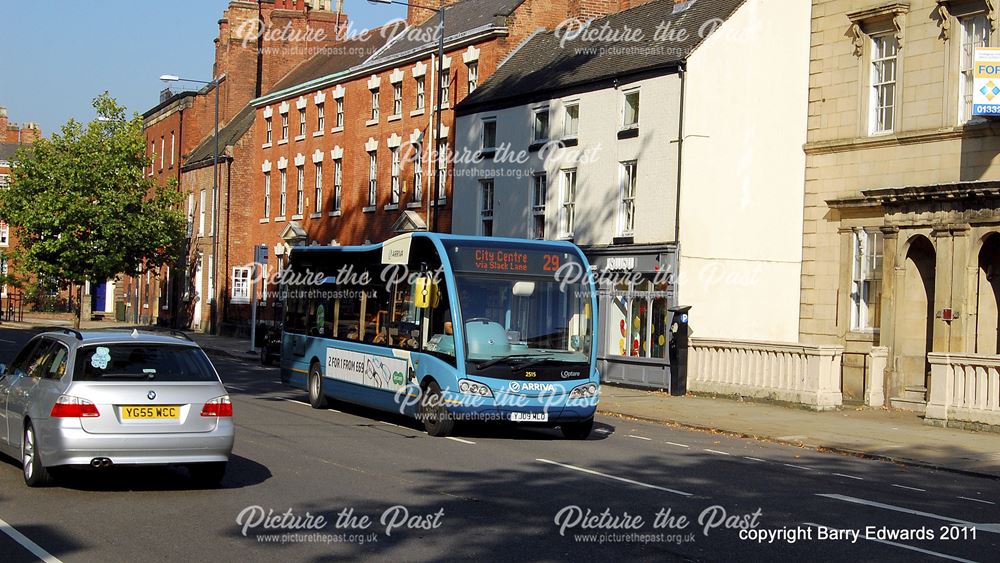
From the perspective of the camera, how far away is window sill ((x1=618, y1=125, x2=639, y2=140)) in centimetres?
3219

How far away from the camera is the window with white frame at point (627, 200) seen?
107ft

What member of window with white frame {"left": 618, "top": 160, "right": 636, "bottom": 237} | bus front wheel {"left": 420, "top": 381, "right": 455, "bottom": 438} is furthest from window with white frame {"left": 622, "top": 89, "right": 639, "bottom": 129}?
bus front wheel {"left": 420, "top": 381, "right": 455, "bottom": 438}

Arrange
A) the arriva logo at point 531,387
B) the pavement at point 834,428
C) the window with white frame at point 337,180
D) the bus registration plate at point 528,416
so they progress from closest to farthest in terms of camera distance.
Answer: the arriva logo at point 531,387 → the bus registration plate at point 528,416 → the pavement at point 834,428 → the window with white frame at point 337,180

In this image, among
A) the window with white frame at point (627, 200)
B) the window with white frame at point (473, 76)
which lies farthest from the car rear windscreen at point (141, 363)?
the window with white frame at point (473, 76)

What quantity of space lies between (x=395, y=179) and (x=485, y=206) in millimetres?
6597

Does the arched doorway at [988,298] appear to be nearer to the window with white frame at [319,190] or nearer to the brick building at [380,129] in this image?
the brick building at [380,129]

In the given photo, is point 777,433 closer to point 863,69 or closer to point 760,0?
point 863,69

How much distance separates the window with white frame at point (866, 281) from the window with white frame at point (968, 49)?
3501 mm

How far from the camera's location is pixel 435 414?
18.1 metres

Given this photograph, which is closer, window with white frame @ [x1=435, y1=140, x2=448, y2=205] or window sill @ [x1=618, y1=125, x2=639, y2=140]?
window sill @ [x1=618, y1=125, x2=639, y2=140]

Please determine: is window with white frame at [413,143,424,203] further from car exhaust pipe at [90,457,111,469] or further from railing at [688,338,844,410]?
car exhaust pipe at [90,457,111,469]

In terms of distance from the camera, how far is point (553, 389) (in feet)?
58.4

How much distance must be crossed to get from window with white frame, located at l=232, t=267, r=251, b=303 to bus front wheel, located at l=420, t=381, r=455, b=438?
38.8 metres

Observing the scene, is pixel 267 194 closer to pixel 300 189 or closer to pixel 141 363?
pixel 300 189
